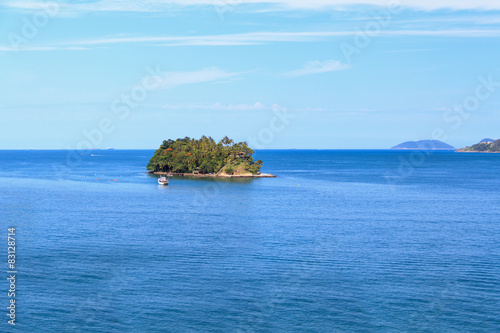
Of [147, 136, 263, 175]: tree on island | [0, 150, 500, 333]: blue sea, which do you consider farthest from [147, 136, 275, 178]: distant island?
[0, 150, 500, 333]: blue sea

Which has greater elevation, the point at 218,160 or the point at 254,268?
the point at 218,160

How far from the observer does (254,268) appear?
2055 inches

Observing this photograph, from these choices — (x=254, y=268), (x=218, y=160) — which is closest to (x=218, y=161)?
(x=218, y=160)

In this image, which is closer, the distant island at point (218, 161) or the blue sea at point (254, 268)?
the blue sea at point (254, 268)

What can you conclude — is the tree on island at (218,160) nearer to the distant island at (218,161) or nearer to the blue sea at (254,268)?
the distant island at (218,161)

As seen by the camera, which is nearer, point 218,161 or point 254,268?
point 254,268

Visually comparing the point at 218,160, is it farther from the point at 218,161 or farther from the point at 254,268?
the point at 254,268

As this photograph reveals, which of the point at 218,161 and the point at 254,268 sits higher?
the point at 218,161

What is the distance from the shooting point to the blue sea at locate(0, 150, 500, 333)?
39.8 m

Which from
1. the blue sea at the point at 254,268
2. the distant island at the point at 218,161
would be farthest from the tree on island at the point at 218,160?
the blue sea at the point at 254,268

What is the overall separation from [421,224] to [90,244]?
49488 millimetres

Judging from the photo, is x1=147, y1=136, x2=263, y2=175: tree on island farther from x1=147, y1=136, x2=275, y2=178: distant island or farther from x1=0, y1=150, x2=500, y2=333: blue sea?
x1=0, y1=150, x2=500, y2=333: blue sea

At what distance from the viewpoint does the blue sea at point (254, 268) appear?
39812 millimetres

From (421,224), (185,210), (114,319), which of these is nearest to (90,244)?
(114,319)
